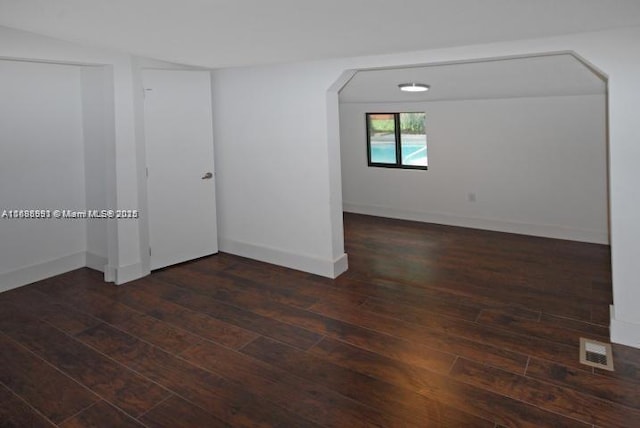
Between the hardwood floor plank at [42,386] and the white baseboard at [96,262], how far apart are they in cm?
162

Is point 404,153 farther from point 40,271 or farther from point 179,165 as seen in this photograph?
point 40,271

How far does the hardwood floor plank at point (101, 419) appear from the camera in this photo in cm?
242

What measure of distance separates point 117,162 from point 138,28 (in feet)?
5.95

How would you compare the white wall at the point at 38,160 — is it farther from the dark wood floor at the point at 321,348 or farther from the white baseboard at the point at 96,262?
the dark wood floor at the point at 321,348

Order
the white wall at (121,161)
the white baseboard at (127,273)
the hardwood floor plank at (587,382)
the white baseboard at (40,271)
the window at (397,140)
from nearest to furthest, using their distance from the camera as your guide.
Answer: the hardwood floor plank at (587,382) → the white wall at (121,161) → the white baseboard at (40,271) → the white baseboard at (127,273) → the window at (397,140)

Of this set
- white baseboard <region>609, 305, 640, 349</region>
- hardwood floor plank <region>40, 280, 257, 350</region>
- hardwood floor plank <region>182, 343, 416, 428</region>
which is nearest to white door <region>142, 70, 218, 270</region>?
hardwood floor plank <region>40, 280, 257, 350</region>

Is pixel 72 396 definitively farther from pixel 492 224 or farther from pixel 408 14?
pixel 492 224

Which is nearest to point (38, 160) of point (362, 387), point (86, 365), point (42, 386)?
point (86, 365)

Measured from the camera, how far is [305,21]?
8.70 ft

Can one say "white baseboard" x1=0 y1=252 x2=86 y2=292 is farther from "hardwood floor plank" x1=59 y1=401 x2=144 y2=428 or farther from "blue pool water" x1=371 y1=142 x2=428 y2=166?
"blue pool water" x1=371 y1=142 x2=428 y2=166

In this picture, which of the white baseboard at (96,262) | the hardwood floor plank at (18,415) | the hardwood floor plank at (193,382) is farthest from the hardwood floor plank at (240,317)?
the hardwood floor plank at (18,415)

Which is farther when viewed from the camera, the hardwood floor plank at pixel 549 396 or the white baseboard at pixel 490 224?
the white baseboard at pixel 490 224

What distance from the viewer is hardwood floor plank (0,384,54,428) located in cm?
243

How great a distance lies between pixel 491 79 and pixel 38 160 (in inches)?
179
